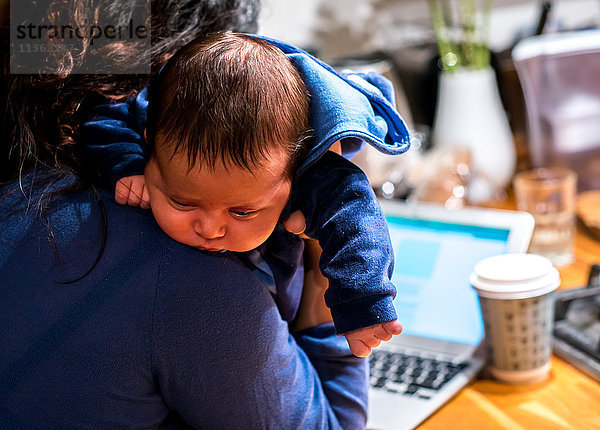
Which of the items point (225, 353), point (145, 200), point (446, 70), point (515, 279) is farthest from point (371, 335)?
point (446, 70)

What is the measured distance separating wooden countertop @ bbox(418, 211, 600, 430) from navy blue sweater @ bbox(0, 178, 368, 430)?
1.06 ft

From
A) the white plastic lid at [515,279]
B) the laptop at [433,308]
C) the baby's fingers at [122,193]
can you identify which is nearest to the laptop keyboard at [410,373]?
the laptop at [433,308]

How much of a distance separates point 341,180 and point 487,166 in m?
0.98

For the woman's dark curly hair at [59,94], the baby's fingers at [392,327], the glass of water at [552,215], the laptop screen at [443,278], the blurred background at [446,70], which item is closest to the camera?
the baby's fingers at [392,327]

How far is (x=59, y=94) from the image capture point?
2.39 ft

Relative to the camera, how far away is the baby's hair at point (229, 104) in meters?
0.61

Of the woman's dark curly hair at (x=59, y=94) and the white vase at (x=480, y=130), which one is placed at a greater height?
the woman's dark curly hair at (x=59, y=94)

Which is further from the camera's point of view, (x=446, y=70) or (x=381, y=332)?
(x=446, y=70)

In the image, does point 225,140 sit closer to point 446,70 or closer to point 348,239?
point 348,239

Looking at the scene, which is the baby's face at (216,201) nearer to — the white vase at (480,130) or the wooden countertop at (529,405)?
the wooden countertop at (529,405)

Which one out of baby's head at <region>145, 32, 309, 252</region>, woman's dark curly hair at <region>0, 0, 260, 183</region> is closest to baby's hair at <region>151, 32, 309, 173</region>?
baby's head at <region>145, 32, 309, 252</region>

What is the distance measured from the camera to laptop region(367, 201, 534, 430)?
940mm

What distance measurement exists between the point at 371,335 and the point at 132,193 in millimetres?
258

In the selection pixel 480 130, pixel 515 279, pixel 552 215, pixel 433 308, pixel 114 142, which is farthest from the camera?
pixel 480 130
